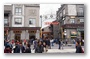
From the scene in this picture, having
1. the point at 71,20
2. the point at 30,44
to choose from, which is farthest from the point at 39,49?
the point at 71,20

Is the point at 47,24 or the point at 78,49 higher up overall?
the point at 47,24

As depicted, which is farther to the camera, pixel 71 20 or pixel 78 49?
pixel 71 20

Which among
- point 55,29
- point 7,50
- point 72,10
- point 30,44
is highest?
point 72,10

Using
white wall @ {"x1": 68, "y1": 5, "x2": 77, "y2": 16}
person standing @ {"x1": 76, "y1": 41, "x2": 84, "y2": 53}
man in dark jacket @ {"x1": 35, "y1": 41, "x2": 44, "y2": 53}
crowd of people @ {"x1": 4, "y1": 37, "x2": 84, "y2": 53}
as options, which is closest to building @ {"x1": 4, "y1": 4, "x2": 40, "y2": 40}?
crowd of people @ {"x1": 4, "y1": 37, "x2": 84, "y2": 53}

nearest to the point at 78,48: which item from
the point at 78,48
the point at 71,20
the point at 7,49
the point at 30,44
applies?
the point at 78,48

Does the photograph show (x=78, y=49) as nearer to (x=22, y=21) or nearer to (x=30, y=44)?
(x=30, y=44)

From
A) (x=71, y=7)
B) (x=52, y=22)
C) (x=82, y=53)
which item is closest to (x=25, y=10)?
(x=52, y=22)
